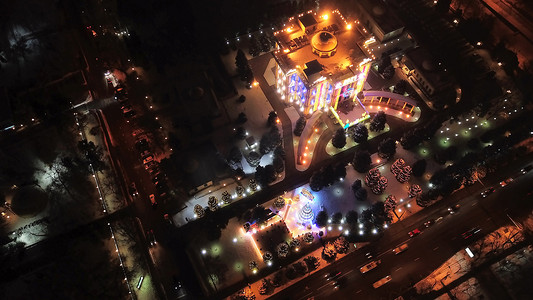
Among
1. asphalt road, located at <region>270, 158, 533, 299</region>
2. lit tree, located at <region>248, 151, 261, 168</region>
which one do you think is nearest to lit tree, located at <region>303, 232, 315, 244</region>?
asphalt road, located at <region>270, 158, 533, 299</region>

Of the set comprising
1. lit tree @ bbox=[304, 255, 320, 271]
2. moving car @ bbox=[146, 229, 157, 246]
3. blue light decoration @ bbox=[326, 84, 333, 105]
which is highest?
blue light decoration @ bbox=[326, 84, 333, 105]

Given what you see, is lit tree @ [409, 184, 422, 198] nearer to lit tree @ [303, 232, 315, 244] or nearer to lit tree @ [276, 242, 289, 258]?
lit tree @ [303, 232, 315, 244]

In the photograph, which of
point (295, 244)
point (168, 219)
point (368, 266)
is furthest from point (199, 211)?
point (368, 266)

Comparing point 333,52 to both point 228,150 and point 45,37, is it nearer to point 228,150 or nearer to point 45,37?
point 228,150

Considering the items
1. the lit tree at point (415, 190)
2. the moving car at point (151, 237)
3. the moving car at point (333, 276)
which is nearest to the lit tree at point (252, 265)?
the moving car at point (333, 276)

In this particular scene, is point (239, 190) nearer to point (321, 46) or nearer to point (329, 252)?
point (329, 252)

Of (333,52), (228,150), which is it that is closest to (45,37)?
(228,150)
